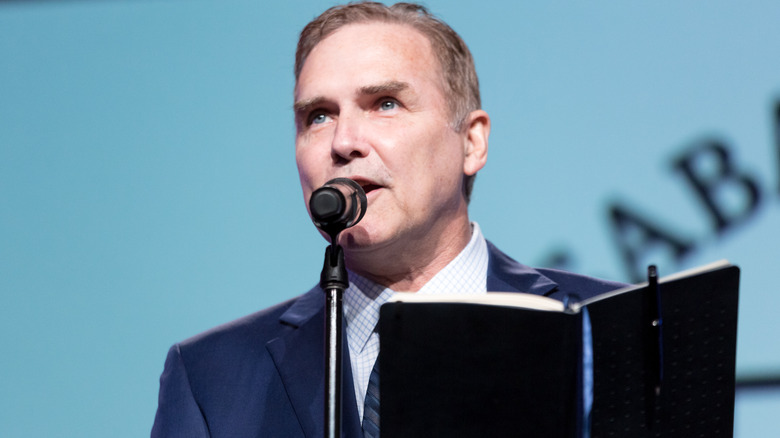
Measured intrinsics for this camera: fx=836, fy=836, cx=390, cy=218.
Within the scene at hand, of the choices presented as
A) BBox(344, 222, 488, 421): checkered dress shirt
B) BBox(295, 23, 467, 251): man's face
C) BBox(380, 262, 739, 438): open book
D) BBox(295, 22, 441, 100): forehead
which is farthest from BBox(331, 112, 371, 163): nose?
BBox(380, 262, 739, 438): open book

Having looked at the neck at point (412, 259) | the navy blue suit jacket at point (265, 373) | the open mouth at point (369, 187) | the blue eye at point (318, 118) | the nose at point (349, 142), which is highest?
the blue eye at point (318, 118)

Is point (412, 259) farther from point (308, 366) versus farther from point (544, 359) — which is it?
point (544, 359)

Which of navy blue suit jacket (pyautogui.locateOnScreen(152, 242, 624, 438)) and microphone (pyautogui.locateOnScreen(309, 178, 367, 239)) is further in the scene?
navy blue suit jacket (pyautogui.locateOnScreen(152, 242, 624, 438))

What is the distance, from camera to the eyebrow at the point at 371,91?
1863mm

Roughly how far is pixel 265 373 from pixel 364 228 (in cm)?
42

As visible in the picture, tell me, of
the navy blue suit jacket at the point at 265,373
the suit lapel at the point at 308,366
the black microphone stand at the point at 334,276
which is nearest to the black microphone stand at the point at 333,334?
the black microphone stand at the point at 334,276

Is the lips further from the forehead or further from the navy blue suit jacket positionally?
the navy blue suit jacket

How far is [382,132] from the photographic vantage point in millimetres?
1840

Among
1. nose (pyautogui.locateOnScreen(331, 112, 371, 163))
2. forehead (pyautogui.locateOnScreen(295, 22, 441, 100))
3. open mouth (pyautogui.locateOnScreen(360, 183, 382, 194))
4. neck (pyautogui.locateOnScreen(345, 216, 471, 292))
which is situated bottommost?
neck (pyautogui.locateOnScreen(345, 216, 471, 292))

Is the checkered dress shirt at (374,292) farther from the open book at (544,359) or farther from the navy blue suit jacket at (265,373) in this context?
the open book at (544,359)

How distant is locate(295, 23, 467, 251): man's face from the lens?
71.5 inches

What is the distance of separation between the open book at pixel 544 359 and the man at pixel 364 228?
1.86 feet

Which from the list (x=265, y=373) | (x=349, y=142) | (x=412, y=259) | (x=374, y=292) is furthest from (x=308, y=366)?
(x=349, y=142)

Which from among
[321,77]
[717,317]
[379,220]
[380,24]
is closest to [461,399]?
[717,317]
